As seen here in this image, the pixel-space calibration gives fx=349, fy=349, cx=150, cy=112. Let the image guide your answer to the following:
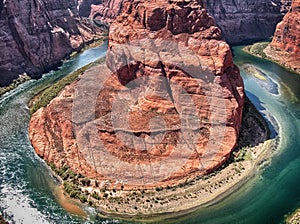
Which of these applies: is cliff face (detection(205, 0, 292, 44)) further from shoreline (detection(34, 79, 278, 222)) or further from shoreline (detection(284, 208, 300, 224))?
shoreline (detection(284, 208, 300, 224))

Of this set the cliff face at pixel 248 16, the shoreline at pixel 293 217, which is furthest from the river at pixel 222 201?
the cliff face at pixel 248 16

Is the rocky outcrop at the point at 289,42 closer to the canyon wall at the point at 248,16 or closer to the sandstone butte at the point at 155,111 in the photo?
the canyon wall at the point at 248,16

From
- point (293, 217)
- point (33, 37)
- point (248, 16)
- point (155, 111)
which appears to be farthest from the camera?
point (248, 16)

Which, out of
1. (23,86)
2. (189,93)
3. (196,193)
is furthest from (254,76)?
(23,86)

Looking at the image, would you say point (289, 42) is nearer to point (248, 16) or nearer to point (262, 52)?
point (262, 52)

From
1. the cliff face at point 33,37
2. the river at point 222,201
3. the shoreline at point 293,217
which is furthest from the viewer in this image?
the cliff face at point 33,37

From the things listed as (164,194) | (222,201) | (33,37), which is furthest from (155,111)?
(33,37)
